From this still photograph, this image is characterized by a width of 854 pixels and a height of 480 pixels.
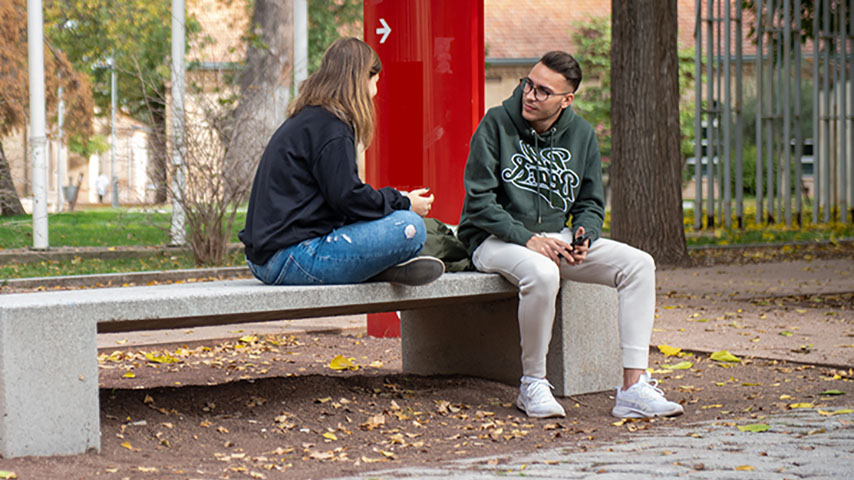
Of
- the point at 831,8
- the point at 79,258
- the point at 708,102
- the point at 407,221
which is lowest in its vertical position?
the point at 79,258

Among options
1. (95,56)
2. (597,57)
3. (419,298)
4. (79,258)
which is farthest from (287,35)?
(419,298)

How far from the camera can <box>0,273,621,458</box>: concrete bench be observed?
3.81 metres

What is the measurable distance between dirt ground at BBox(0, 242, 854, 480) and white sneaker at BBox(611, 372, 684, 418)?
0.06 m

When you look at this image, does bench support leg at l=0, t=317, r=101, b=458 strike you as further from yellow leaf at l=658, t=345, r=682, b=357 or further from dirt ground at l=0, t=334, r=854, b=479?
yellow leaf at l=658, t=345, r=682, b=357

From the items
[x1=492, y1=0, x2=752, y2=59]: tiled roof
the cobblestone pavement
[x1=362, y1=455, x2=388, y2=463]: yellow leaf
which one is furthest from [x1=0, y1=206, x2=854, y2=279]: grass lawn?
[x1=492, y1=0, x2=752, y2=59]: tiled roof

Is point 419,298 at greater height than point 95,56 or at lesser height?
lesser

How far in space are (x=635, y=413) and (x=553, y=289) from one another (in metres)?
0.62

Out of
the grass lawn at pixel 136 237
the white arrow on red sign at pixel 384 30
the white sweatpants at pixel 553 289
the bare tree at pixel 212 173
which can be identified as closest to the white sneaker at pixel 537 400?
the white sweatpants at pixel 553 289

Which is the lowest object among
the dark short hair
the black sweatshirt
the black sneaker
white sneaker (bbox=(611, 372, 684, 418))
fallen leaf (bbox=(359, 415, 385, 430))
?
fallen leaf (bbox=(359, 415, 385, 430))

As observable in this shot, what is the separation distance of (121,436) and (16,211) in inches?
475

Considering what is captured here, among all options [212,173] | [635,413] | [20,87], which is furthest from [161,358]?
[20,87]

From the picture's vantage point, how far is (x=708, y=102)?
1794 centimetres

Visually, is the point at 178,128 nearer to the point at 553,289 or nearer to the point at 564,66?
the point at 564,66

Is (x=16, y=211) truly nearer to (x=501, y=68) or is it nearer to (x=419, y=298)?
(x=419, y=298)
